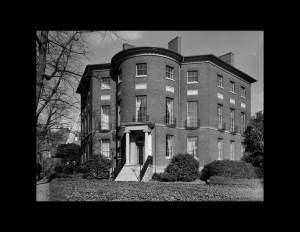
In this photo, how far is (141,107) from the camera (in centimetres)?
2186

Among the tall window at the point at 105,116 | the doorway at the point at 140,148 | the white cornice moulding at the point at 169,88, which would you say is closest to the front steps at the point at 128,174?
the doorway at the point at 140,148

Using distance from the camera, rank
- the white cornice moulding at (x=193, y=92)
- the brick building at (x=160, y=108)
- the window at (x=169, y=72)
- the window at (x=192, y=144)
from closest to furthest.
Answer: the brick building at (x=160, y=108), the window at (x=169, y=72), the window at (x=192, y=144), the white cornice moulding at (x=193, y=92)

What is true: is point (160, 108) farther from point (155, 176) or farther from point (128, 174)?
point (128, 174)

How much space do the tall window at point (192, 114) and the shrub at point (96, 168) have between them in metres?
7.83

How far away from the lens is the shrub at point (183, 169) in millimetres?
18906

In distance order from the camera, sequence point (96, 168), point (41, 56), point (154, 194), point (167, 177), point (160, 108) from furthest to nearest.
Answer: point (160, 108), point (96, 168), point (167, 177), point (154, 194), point (41, 56)

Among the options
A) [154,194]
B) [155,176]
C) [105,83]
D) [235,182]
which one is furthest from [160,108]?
[154,194]

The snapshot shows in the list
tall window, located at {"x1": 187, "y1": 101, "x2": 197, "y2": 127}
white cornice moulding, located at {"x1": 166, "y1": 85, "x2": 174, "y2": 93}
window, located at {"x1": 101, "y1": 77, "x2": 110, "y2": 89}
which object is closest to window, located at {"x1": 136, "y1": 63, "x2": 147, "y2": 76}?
white cornice moulding, located at {"x1": 166, "y1": 85, "x2": 174, "y2": 93}

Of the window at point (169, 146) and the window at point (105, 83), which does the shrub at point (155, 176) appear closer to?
the window at point (169, 146)

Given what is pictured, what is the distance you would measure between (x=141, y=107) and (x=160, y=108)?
146 cm
